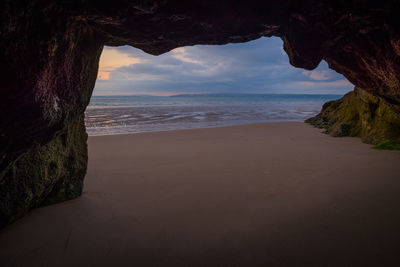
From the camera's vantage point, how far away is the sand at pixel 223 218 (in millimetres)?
2256

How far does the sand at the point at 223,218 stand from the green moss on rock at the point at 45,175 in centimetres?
21

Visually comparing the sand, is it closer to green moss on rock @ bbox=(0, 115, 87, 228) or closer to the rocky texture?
green moss on rock @ bbox=(0, 115, 87, 228)

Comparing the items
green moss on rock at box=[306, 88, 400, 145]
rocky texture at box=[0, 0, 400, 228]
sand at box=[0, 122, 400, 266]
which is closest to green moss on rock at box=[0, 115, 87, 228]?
rocky texture at box=[0, 0, 400, 228]

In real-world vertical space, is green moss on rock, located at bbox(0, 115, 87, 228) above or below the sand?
above

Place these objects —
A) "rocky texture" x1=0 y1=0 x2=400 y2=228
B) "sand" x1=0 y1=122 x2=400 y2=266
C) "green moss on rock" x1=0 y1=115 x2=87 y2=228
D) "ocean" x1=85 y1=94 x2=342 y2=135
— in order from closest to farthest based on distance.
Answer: "rocky texture" x1=0 y1=0 x2=400 y2=228
"sand" x1=0 y1=122 x2=400 y2=266
"green moss on rock" x1=0 y1=115 x2=87 y2=228
"ocean" x1=85 y1=94 x2=342 y2=135

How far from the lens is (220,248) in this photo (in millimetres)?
2354

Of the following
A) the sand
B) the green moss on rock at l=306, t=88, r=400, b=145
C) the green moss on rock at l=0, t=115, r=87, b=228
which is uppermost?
the green moss on rock at l=306, t=88, r=400, b=145

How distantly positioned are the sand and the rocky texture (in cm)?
72

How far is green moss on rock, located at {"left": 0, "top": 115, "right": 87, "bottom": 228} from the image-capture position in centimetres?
257

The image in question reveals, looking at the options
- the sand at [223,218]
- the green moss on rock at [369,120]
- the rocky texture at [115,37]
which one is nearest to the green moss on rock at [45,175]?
the rocky texture at [115,37]

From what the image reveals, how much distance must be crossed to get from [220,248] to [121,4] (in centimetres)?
253

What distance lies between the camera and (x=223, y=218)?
2898 millimetres

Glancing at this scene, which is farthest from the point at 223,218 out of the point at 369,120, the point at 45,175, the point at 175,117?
the point at 175,117

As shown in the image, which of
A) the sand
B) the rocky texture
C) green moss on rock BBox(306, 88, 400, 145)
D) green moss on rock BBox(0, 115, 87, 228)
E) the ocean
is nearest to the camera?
the rocky texture
